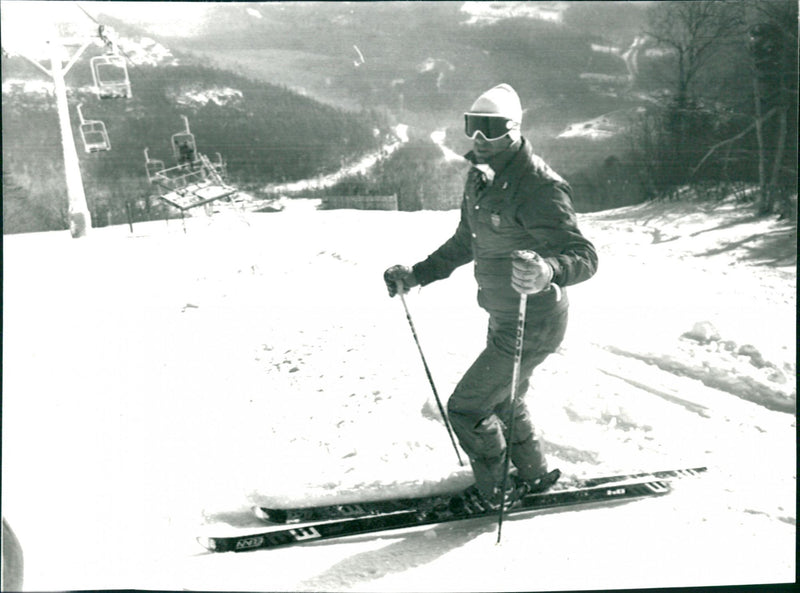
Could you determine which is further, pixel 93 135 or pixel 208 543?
pixel 93 135

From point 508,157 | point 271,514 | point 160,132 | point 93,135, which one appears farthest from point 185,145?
point 271,514

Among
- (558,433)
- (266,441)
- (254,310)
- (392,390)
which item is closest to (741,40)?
(558,433)

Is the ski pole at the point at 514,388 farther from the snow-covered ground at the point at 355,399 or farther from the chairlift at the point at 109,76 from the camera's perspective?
the chairlift at the point at 109,76

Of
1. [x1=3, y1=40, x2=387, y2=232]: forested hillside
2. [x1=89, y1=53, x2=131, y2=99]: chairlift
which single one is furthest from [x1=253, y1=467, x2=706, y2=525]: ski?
[x1=89, y1=53, x2=131, y2=99]: chairlift

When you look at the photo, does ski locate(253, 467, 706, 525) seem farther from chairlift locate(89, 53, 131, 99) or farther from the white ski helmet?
chairlift locate(89, 53, 131, 99)

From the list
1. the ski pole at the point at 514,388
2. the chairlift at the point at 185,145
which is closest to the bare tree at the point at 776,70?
the ski pole at the point at 514,388

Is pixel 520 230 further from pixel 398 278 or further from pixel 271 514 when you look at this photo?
pixel 271 514
